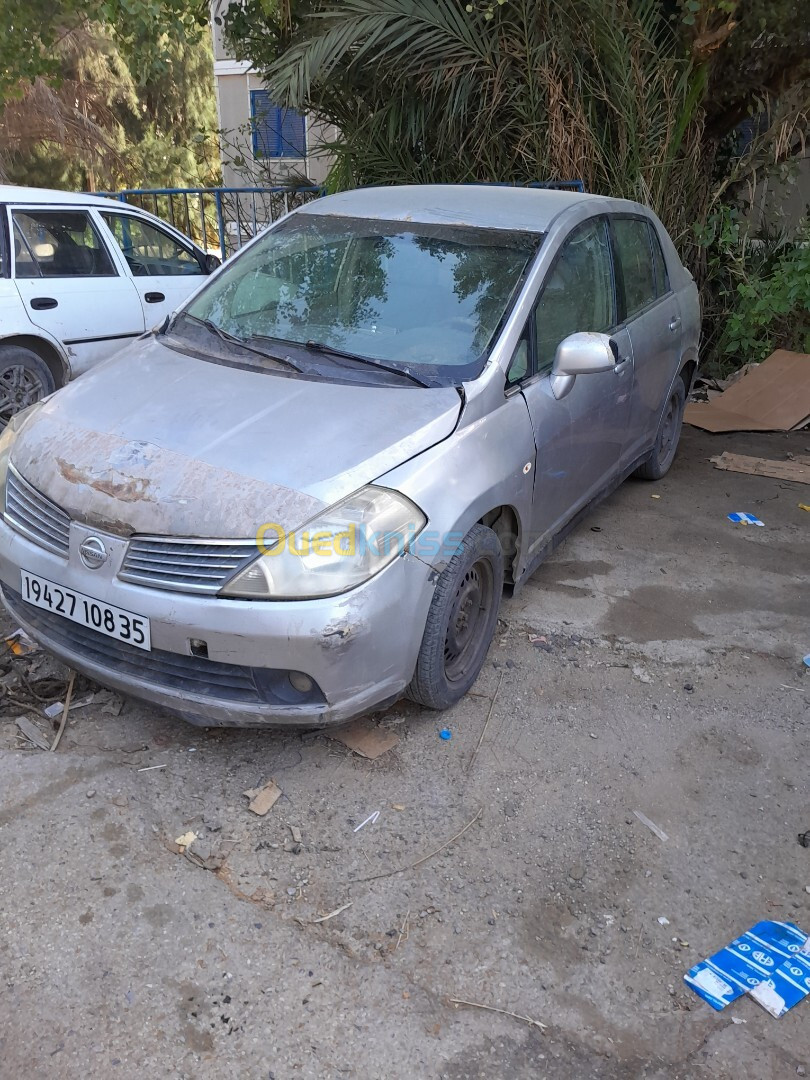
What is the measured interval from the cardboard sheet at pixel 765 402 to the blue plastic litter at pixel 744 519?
185 cm

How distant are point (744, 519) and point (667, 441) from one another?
790mm

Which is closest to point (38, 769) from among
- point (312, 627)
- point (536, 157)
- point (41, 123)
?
point (312, 627)

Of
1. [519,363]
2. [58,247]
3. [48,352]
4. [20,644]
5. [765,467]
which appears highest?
[519,363]

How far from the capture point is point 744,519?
529 centimetres

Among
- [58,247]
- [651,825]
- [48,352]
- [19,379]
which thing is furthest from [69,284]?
[651,825]

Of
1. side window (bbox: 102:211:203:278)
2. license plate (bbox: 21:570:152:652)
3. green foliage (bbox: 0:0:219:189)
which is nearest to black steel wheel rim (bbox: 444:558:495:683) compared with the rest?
license plate (bbox: 21:570:152:652)

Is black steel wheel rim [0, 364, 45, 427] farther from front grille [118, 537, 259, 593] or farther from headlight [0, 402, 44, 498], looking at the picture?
front grille [118, 537, 259, 593]

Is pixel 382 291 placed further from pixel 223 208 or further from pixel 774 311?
pixel 223 208

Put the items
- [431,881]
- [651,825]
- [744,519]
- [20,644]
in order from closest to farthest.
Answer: [431,881] < [651,825] < [20,644] < [744,519]

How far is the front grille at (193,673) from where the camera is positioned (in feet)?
8.54

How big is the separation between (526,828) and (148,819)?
1.18 meters

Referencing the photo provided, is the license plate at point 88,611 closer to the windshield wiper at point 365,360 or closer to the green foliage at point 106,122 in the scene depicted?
the windshield wiper at point 365,360

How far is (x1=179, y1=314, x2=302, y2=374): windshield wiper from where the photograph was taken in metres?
3.28

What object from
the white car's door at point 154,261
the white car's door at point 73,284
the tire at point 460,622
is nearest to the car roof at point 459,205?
the tire at point 460,622
